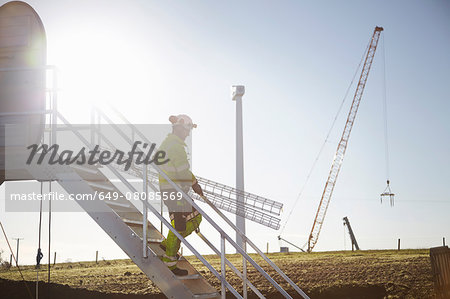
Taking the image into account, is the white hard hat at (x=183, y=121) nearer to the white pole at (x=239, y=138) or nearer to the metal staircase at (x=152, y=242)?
the metal staircase at (x=152, y=242)

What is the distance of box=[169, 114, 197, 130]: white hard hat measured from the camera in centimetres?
680

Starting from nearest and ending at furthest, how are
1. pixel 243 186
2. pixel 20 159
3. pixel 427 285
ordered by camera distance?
1. pixel 20 159
2. pixel 427 285
3. pixel 243 186

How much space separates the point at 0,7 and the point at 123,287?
33.6 ft

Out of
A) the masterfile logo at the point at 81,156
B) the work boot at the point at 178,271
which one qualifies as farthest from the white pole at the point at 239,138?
the work boot at the point at 178,271

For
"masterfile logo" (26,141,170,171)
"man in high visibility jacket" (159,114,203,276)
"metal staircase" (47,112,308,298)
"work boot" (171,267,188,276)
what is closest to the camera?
"metal staircase" (47,112,308,298)

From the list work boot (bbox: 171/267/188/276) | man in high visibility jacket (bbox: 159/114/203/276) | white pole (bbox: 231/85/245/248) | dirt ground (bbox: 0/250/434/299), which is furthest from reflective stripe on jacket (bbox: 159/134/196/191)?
white pole (bbox: 231/85/245/248)

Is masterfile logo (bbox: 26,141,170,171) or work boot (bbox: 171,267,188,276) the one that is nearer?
work boot (bbox: 171,267,188,276)

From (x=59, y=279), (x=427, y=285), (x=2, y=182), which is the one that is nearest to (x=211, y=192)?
(x=59, y=279)

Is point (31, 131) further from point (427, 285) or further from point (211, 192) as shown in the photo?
point (211, 192)

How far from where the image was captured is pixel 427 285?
14.7 metres

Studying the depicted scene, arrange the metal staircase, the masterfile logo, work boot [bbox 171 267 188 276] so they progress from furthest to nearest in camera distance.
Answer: the masterfile logo, work boot [bbox 171 267 188 276], the metal staircase

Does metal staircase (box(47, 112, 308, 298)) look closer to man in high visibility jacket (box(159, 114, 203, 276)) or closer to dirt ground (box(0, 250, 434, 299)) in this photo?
man in high visibility jacket (box(159, 114, 203, 276))

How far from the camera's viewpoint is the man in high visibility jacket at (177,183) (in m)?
6.59

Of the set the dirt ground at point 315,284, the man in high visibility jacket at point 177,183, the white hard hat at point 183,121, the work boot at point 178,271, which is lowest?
the dirt ground at point 315,284
